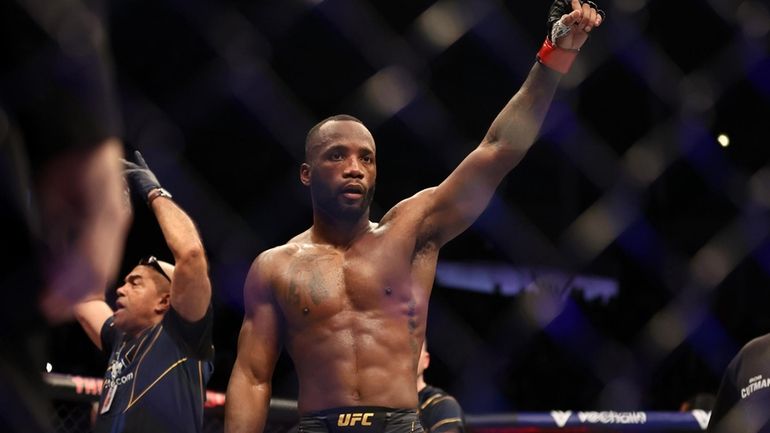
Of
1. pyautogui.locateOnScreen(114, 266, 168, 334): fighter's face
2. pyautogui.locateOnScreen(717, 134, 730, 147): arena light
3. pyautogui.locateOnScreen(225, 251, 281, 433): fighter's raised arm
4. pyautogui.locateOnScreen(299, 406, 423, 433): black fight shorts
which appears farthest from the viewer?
pyautogui.locateOnScreen(717, 134, 730, 147): arena light

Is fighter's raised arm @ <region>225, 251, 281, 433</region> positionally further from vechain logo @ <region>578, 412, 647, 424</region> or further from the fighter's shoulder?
vechain logo @ <region>578, 412, 647, 424</region>

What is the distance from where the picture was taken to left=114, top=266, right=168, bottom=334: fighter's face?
3.46m

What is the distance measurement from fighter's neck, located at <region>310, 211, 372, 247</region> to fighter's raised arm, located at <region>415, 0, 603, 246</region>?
16 centimetres

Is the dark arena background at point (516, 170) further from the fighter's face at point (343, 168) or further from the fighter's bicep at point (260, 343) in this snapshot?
the fighter's bicep at point (260, 343)

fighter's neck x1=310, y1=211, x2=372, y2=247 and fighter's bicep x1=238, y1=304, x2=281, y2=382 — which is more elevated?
fighter's neck x1=310, y1=211, x2=372, y2=247

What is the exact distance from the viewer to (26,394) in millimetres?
1291

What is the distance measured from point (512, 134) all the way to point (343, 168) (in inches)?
16.7

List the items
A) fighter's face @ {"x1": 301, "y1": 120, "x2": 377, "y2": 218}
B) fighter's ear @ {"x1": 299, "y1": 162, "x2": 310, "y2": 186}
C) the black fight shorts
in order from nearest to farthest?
the black fight shorts → fighter's face @ {"x1": 301, "y1": 120, "x2": 377, "y2": 218} → fighter's ear @ {"x1": 299, "y1": 162, "x2": 310, "y2": 186}

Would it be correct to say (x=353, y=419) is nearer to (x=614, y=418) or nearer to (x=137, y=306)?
(x=137, y=306)

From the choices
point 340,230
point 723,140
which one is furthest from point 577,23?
point 723,140

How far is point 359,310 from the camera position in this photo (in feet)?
8.27

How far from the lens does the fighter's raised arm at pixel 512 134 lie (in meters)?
2.44

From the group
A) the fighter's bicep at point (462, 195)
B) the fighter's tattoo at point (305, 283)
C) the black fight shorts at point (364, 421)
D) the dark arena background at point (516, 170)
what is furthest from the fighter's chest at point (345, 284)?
the dark arena background at point (516, 170)

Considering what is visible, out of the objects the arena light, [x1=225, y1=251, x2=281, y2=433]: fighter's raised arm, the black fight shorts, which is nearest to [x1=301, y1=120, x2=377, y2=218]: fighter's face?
[x1=225, y1=251, x2=281, y2=433]: fighter's raised arm
